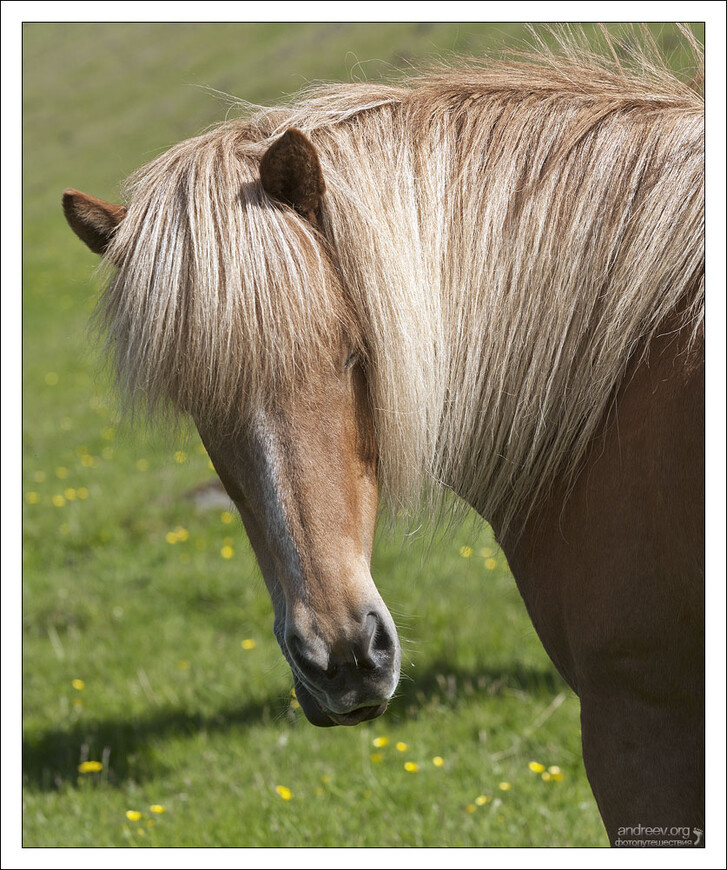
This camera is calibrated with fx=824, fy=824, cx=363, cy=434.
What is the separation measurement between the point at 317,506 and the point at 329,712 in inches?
16.3

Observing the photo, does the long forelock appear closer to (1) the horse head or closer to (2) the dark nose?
(1) the horse head

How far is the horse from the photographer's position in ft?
5.16

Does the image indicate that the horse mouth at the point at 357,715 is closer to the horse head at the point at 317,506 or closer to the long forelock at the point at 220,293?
the horse head at the point at 317,506

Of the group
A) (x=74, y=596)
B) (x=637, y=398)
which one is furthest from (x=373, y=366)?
(x=74, y=596)

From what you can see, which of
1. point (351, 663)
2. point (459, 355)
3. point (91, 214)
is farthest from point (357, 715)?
point (91, 214)

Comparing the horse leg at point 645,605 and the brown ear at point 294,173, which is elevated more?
the brown ear at point 294,173

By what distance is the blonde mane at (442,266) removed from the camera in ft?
5.30

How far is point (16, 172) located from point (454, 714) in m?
2.80

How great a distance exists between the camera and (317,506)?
1553 mm

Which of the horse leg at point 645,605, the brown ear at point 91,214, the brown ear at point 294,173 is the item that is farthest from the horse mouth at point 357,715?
the brown ear at point 91,214

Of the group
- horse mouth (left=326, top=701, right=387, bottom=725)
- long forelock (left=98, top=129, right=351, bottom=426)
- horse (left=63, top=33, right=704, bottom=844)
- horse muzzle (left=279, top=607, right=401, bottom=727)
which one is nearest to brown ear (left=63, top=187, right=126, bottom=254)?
horse (left=63, top=33, right=704, bottom=844)

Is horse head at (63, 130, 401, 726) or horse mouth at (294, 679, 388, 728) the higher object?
horse head at (63, 130, 401, 726)

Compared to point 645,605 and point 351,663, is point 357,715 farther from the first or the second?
point 645,605

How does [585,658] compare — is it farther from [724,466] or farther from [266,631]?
[266,631]
